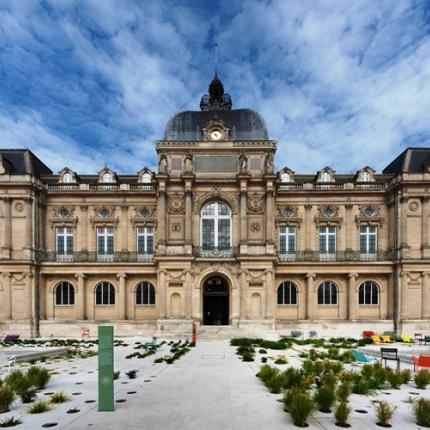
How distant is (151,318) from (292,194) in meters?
19.4

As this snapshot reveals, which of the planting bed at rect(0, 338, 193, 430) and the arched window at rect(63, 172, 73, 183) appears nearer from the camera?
the planting bed at rect(0, 338, 193, 430)

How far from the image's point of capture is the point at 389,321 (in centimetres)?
3441

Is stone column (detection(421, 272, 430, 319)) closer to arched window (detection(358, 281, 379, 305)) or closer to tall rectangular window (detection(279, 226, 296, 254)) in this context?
arched window (detection(358, 281, 379, 305))

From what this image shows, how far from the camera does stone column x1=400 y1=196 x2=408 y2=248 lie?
113 feet

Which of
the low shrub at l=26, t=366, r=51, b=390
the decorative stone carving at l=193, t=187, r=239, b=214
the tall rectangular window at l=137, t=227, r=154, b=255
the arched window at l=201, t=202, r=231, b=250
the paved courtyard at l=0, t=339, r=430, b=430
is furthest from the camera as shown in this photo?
the tall rectangular window at l=137, t=227, r=154, b=255

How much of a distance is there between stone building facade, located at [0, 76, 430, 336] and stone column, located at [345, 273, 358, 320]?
0.10 metres

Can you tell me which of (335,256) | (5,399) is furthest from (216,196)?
(5,399)

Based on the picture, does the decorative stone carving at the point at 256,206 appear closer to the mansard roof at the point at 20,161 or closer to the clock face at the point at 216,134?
the clock face at the point at 216,134

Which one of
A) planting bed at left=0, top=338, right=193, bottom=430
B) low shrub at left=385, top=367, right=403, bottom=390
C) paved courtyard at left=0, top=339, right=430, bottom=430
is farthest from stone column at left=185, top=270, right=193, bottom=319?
low shrub at left=385, top=367, right=403, bottom=390

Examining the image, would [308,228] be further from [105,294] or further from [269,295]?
[105,294]

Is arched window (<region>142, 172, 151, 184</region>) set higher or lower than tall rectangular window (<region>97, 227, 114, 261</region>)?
higher

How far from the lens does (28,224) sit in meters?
34.6

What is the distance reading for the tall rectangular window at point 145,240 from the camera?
37.2m

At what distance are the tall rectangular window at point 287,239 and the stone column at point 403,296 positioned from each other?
34.9ft
